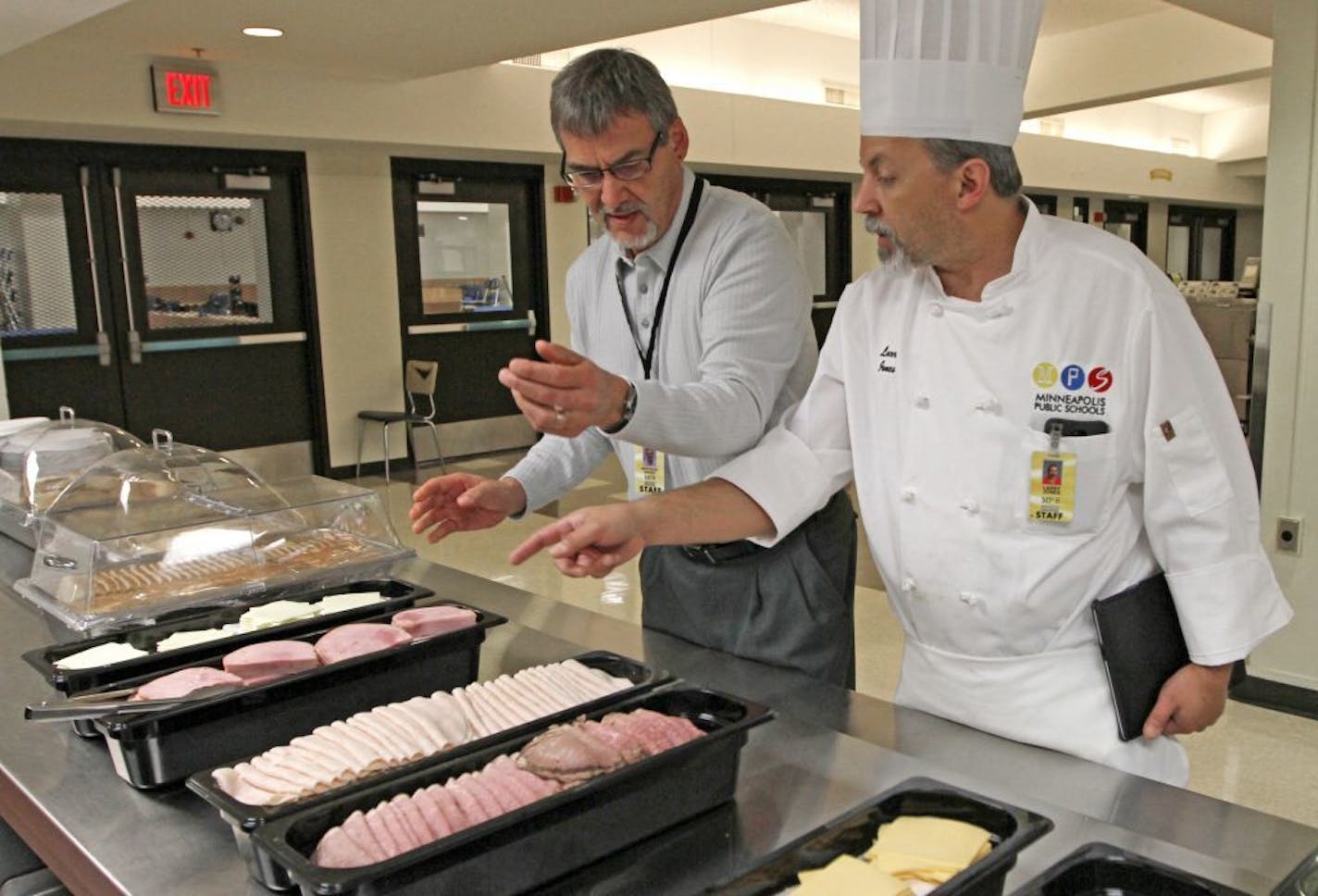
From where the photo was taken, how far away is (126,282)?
629 centimetres

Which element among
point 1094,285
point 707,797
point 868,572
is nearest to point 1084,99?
point 868,572

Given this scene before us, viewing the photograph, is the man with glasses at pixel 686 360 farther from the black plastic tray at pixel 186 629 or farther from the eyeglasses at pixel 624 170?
the black plastic tray at pixel 186 629

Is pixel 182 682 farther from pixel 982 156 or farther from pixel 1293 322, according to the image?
pixel 1293 322

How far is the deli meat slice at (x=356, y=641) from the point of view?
1340 mm

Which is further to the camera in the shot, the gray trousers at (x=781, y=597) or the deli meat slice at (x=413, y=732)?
the gray trousers at (x=781, y=597)

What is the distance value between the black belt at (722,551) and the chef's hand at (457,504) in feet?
1.06

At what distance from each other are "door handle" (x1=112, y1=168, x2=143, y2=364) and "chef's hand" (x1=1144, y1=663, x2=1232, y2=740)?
20.6 feet

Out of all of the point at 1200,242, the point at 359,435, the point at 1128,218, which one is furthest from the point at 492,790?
the point at 1200,242

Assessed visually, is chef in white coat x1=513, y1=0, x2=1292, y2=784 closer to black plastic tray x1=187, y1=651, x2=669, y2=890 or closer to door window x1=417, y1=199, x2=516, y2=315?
black plastic tray x1=187, y1=651, x2=669, y2=890

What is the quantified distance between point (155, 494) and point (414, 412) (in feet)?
17.9

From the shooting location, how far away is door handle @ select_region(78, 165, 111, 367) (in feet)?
19.9

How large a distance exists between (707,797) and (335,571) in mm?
1061

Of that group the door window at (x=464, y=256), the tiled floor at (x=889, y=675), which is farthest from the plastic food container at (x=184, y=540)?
the door window at (x=464, y=256)

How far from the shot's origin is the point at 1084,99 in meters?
7.05
